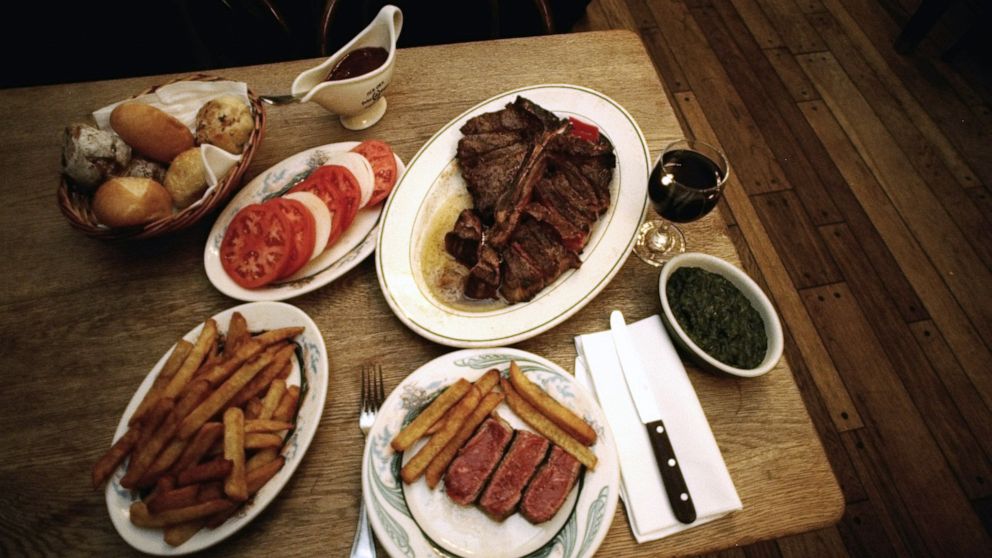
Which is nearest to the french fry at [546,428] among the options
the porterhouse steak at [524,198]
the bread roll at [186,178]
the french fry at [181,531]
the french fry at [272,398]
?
the porterhouse steak at [524,198]

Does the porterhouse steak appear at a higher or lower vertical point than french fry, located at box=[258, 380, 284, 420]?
higher

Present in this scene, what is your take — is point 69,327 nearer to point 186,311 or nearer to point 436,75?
point 186,311

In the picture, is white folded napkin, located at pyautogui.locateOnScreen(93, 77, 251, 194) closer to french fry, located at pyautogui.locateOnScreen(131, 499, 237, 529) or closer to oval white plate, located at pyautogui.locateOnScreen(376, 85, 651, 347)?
oval white plate, located at pyautogui.locateOnScreen(376, 85, 651, 347)

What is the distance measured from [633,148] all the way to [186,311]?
5.70 feet

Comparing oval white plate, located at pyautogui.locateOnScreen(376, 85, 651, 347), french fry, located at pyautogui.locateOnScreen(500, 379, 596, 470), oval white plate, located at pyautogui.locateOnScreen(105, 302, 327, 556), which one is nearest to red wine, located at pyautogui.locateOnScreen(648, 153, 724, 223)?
oval white plate, located at pyautogui.locateOnScreen(376, 85, 651, 347)

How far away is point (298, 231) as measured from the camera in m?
1.62

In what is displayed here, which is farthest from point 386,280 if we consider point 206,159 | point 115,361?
point 115,361

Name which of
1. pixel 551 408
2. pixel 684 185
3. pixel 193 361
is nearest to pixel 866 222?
pixel 684 185

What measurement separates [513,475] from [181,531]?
0.85 metres

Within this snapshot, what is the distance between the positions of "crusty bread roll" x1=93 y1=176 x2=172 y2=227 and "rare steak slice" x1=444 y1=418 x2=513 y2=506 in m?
1.26

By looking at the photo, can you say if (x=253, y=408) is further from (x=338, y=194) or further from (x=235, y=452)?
(x=338, y=194)

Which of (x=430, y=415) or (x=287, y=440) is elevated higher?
(x=430, y=415)

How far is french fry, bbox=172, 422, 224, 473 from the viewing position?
1313mm

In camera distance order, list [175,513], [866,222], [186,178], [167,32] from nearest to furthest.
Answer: [175,513] → [186,178] → [167,32] → [866,222]
